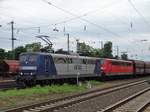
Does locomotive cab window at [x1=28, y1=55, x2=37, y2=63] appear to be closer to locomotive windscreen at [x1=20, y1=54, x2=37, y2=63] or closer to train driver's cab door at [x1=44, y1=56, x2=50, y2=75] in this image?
locomotive windscreen at [x1=20, y1=54, x2=37, y2=63]

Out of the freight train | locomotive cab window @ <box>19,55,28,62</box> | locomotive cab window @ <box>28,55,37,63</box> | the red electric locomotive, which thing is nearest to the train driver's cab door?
the freight train

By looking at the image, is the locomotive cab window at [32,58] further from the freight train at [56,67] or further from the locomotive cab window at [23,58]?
the locomotive cab window at [23,58]

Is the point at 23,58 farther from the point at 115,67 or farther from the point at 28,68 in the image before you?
the point at 115,67

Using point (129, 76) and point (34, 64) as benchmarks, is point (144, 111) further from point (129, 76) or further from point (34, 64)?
point (129, 76)

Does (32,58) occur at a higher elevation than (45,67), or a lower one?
higher

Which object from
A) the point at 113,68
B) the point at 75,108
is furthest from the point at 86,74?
the point at 75,108

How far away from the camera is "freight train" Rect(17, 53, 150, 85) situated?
34.0 metres

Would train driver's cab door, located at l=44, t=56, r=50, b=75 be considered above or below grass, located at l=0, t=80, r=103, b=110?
above

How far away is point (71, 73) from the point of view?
133ft

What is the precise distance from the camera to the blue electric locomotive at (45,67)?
33.8 meters

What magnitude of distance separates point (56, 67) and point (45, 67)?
6.81 feet

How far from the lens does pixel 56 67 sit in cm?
3681

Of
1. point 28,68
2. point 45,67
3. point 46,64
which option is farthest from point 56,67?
point 28,68

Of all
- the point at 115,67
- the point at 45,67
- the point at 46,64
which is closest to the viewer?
the point at 45,67
